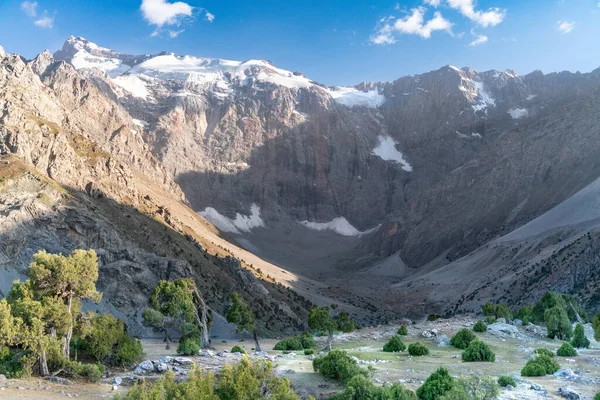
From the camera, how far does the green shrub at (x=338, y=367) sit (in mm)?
23359

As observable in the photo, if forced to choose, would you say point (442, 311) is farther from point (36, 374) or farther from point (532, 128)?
point (532, 128)

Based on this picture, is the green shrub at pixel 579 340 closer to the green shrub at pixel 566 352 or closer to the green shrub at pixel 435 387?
the green shrub at pixel 566 352

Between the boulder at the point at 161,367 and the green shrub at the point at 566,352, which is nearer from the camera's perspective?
the boulder at the point at 161,367

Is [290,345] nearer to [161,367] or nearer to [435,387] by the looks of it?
[161,367]

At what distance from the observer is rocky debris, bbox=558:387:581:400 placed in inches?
807

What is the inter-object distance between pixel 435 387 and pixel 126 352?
18.0 meters

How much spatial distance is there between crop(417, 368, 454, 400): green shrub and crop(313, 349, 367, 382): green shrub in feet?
10.1

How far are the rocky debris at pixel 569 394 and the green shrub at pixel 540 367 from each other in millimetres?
4009

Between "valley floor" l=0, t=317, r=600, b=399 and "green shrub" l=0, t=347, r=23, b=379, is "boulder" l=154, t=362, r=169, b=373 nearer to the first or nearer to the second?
"valley floor" l=0, t=317, r=600, b=399

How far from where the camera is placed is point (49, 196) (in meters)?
65.4

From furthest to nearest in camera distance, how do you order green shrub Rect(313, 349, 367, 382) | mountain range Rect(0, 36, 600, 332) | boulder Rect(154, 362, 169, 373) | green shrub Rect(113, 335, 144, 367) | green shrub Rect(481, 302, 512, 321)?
mountain range Rect(0, 36, 600, 332) < green shrub Rect(481, 302, 512, 321) < green shrub Rect(113, 335, 144, 367) < boulder Rect(154, 362, 169, 373) < green shrub Rect(313, 349, 367, 382)

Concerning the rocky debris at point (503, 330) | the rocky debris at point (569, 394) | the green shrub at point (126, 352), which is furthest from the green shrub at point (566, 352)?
the green shrub at point (126, 352)

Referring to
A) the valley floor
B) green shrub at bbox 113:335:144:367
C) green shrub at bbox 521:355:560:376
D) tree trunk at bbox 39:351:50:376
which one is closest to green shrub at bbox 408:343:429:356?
the valley floor

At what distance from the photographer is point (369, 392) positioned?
62.6ft
